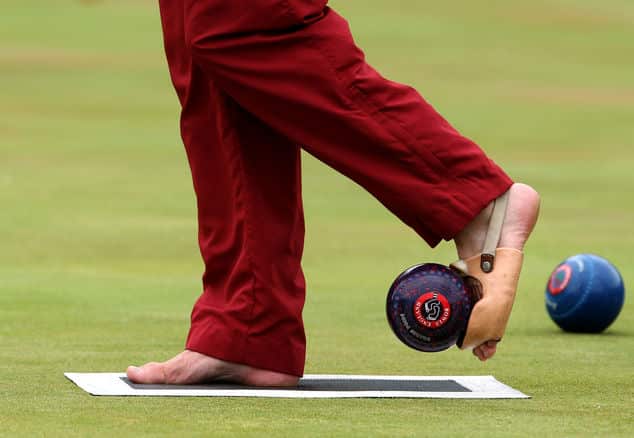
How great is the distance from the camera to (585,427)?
9.78 feet

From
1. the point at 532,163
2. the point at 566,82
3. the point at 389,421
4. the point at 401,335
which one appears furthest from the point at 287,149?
the point at 566,82

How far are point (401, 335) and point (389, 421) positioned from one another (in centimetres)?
41

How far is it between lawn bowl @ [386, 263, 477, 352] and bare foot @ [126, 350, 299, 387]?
1.24 ft

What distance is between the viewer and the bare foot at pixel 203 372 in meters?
3.61

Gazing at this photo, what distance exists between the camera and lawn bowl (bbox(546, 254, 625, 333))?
489 centimetres

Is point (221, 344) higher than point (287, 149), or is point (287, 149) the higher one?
point (287, 149)

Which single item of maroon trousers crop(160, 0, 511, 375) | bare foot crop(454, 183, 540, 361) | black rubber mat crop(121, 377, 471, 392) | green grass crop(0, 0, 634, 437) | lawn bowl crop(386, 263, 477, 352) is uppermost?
maroon trousers crop(160, 0, 511, 375)

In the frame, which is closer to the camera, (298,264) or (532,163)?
(298,264)

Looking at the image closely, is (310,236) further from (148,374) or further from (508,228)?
(508,228)

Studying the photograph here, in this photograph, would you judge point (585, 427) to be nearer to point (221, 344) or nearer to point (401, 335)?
point (401, 335)

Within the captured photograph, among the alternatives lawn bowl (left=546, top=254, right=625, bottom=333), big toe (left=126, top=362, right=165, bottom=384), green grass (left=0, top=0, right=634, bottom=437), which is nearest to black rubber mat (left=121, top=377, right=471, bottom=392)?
big toe (left=126, top=362, right=165, bottom=384)

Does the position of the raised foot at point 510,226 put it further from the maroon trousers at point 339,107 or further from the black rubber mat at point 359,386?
the black rubber mat at point 359,386

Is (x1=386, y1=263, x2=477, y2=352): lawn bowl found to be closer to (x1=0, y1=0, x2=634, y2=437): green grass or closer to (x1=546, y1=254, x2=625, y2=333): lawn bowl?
(x1=0, y1=0, x2=634, y2=437): green grass

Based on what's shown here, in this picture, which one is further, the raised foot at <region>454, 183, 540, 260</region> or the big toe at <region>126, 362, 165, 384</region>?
the big toe at <region>126, 362, 165, 384</region>
